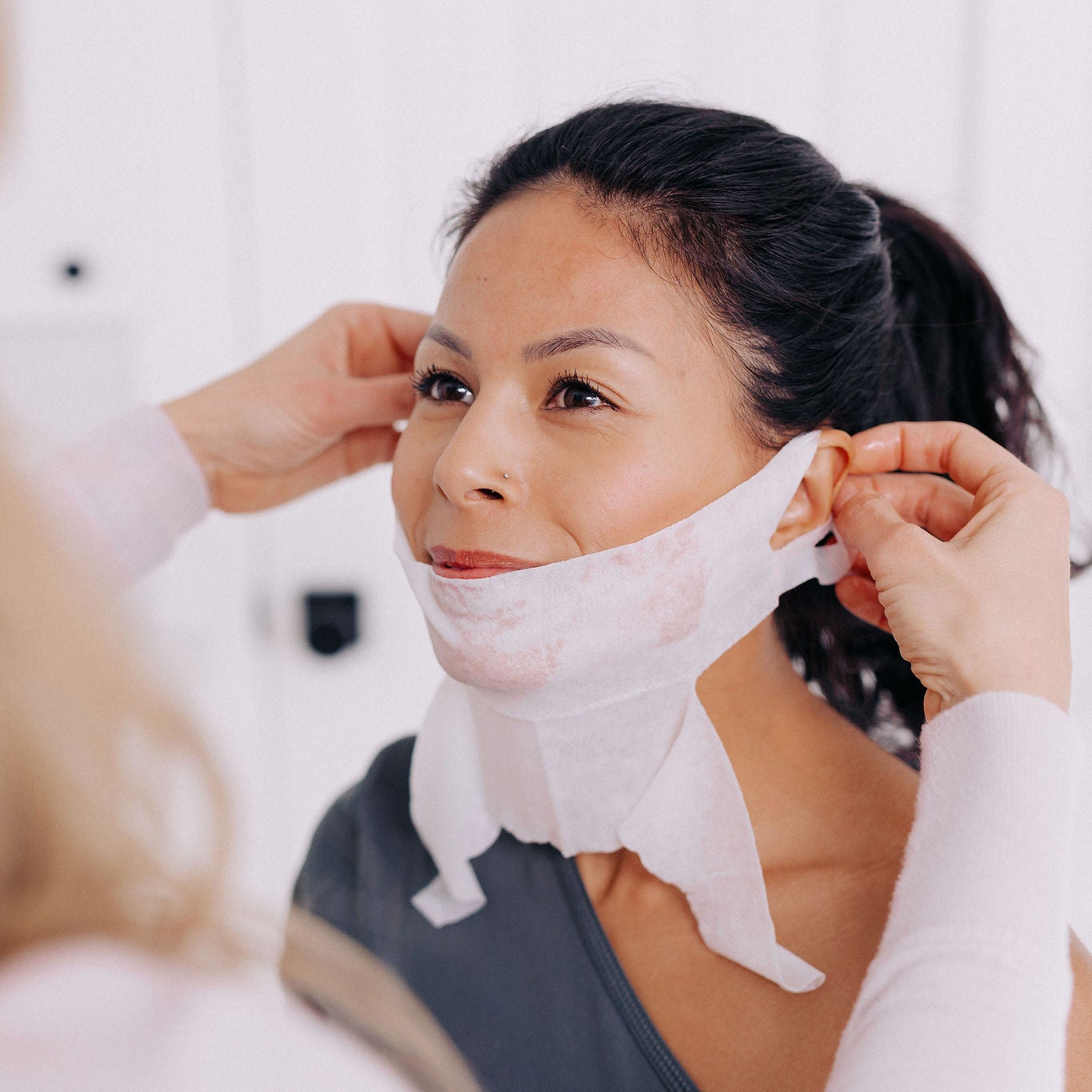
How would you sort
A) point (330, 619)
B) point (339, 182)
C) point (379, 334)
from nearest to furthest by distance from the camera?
point (379, 334), point (339, 182), point (330, 619)

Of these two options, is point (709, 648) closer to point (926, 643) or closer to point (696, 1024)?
point (926, 643)

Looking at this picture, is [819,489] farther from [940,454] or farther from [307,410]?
[307,410]

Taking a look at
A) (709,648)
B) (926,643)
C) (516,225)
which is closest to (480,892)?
(709,648)

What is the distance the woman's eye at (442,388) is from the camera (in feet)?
3.78

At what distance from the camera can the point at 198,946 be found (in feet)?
1.50

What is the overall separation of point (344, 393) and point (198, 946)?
0.99 m

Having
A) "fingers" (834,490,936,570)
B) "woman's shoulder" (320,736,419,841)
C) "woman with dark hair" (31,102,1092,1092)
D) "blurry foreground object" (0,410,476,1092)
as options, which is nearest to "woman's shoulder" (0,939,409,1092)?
"blurry foreground object" (0,410,476,1092)

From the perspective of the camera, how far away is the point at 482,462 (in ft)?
3.28

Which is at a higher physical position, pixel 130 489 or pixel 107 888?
pixel 107 888

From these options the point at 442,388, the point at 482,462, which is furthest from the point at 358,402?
the point at 482,462

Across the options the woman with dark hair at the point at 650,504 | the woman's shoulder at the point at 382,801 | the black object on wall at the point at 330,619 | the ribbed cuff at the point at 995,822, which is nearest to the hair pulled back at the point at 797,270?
the woman with dark hair at the point at 650,504

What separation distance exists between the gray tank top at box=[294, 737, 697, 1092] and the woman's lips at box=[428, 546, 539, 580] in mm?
388

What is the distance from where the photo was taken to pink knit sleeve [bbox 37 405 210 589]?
1.29 m

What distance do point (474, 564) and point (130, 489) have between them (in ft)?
1.80
